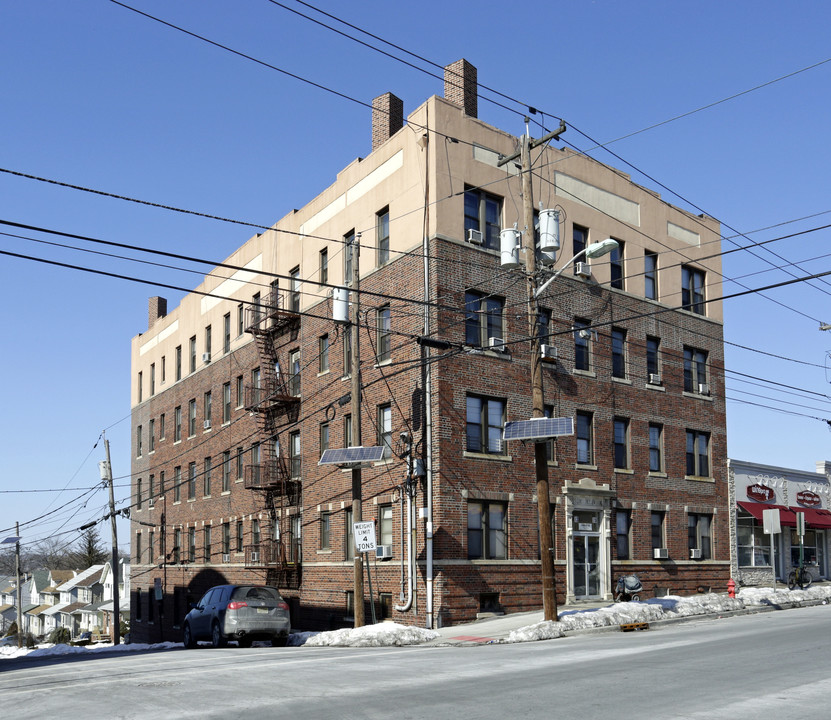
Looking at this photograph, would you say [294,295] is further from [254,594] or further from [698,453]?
[698,453]

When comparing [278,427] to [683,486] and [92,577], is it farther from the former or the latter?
[92,577]

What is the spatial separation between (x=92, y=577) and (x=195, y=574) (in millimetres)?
70326

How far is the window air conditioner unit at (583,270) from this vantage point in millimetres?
31547

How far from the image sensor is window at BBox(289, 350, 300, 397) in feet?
117

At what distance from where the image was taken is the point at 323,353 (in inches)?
1330

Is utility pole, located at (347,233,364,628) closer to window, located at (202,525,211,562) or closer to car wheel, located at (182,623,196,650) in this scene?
car wheel, located at (182,623,196,650)

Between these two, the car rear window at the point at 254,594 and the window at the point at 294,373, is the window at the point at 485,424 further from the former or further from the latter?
the window at the point at 294,373

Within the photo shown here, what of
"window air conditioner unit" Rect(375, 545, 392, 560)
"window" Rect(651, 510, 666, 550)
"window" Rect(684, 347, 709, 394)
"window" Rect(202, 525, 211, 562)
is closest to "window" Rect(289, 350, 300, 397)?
"window air conditioner unit" Rect(375, 545, 392, 560)

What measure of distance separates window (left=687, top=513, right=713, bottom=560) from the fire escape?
14963 millimetres

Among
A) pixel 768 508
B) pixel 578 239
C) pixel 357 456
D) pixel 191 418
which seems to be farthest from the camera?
pixel 191 418

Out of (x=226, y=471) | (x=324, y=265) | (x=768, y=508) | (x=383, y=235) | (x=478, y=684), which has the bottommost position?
(x=478, y=684)

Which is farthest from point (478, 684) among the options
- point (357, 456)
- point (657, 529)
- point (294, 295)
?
point (294, 295)

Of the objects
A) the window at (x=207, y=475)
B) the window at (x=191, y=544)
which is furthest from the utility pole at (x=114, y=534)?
the window at (x=207, y=475)

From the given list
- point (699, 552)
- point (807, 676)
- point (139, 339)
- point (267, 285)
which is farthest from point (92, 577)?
point (807, 676)
